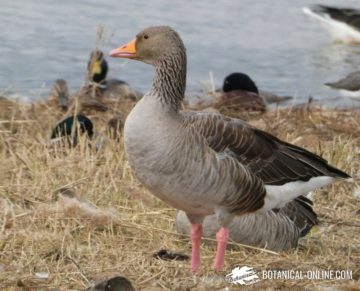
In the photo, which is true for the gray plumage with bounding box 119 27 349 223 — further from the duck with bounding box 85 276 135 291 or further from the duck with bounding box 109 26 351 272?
the duck with bounding box 85 276 135 291

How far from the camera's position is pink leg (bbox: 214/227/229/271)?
5.77 m

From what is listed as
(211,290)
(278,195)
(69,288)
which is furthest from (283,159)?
(69,288)

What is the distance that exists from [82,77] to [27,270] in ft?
25.7

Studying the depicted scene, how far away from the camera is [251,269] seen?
18.3 ft

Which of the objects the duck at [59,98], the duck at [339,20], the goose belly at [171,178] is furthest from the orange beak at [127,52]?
the duck at [339,20]

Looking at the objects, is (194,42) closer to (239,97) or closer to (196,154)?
(239,97)

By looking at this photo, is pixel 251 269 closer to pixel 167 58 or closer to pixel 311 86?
pixel 167 58

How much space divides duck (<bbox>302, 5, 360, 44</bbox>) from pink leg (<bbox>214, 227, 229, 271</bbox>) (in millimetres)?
10790

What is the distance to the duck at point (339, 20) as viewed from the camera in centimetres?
1638

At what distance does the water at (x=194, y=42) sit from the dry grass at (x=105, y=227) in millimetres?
4455

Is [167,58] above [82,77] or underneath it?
above

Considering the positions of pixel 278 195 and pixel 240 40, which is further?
pixel 240 40

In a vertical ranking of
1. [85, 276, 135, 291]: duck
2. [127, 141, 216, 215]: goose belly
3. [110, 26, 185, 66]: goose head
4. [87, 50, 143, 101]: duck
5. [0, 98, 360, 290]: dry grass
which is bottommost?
[87, 50, 143, 101]: duck

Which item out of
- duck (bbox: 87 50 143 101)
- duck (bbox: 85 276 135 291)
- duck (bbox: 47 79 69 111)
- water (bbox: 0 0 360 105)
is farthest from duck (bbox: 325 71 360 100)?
duck (bbox: 85 276 135 291)
